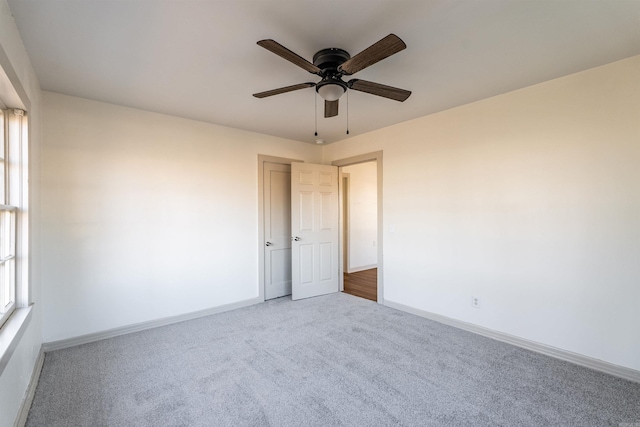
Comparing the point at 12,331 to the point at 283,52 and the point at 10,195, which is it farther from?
the point at 283,52

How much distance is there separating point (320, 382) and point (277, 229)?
2644mm

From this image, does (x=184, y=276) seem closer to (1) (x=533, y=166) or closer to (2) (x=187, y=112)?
(2) (x=187, y=112)

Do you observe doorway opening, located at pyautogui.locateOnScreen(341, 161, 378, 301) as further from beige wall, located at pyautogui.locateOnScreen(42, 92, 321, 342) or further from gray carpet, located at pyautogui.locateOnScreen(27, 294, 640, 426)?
gray carpet, located at pyautogui.locateOnScreen(27, 294, 640, 426)

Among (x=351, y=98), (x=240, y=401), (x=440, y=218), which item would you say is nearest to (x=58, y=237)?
(x=240, y=401)

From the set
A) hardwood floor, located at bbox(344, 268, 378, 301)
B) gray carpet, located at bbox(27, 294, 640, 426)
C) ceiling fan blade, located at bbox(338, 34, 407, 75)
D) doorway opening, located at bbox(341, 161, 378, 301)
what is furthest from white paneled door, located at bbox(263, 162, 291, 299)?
ceiling fan blade, located at bbox(338, 34, 407, 75)

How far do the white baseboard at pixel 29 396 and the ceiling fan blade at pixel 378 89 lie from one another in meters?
3.11

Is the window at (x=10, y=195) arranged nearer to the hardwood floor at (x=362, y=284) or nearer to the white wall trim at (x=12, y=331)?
the white wall trim at (x=12, y=331)

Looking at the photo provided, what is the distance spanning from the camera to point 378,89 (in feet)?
7.06

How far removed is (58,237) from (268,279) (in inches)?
100

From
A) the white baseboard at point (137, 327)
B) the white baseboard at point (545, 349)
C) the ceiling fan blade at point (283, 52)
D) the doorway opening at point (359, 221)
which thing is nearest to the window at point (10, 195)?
the white baseboard at point (137, 327)

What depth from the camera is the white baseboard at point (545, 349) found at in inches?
90.8

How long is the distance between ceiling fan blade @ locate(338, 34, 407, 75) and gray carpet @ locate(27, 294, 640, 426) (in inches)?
90.1

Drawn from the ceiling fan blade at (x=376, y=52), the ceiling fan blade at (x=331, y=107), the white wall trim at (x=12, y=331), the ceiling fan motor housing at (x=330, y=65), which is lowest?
the white wall trim at (x=12, y=331)

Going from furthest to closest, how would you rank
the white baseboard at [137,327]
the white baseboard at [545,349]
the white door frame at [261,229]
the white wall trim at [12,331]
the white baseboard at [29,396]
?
the white door frame at [261,229], the white baseboard at [137,327], the white baseboard at [545,349], the white baseboard at [29,396], the white wall trim at [12,331]
